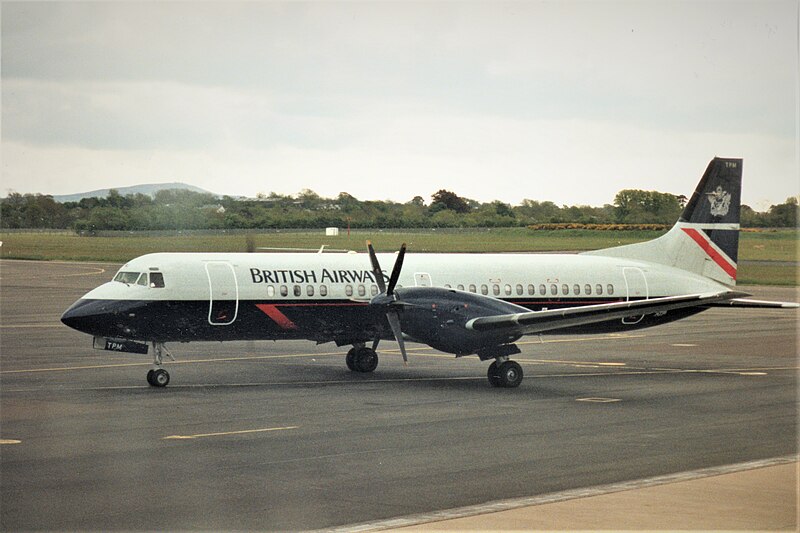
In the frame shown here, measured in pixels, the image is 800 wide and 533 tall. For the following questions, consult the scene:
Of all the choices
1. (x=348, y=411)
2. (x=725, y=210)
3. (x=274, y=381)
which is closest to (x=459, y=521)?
(x=348, y=411)

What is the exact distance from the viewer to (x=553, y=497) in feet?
48.4

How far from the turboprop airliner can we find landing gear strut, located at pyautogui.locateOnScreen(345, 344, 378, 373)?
0.10 ft

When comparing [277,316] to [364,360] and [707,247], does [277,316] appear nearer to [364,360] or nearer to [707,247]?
[364,360]

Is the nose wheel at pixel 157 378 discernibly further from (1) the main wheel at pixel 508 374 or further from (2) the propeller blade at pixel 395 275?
(1) the main wheel at pixel 508 374

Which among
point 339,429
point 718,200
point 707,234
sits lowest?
point 339,429

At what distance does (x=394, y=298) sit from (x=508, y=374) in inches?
140

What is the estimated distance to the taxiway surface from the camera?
14.8 m

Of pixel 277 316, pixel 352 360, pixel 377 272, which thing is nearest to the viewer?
pixel 277 316

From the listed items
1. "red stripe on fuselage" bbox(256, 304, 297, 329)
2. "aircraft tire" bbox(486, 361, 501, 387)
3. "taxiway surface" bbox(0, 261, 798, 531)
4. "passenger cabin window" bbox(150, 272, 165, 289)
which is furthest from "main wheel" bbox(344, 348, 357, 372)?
"passenger cabin window" bbox(150, 272, 165, 289)

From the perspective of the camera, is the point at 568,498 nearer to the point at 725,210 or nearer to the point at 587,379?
the point at 587,379

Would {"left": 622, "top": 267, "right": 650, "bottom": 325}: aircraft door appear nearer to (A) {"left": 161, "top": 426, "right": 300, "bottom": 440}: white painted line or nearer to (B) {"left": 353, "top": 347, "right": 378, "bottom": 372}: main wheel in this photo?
(B) {"left": 353, "top": 347, "right": 378, "bottom": 372}: main wheel

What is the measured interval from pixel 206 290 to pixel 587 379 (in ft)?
35.5

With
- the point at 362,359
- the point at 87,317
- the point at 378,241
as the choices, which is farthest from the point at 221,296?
the point at 378,241

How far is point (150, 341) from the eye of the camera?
89.7ft
